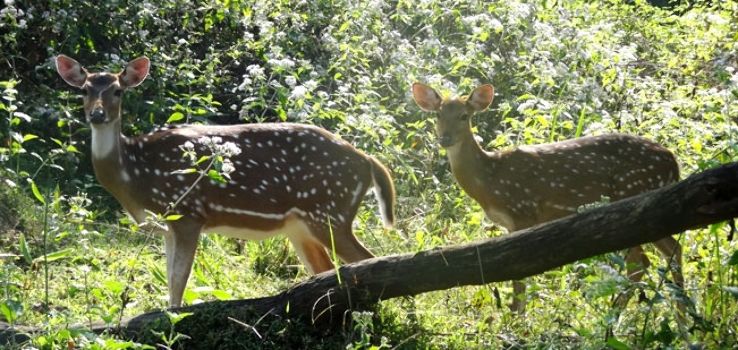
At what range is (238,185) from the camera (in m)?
8.43

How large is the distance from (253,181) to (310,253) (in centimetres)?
60

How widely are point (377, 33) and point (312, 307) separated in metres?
6.09

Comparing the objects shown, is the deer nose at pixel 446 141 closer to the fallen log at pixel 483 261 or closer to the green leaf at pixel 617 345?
the fallen log at pixel 483 261

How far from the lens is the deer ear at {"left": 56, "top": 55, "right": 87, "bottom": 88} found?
8.78m

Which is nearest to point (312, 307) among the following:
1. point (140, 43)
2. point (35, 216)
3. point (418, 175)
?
point (35, 216)

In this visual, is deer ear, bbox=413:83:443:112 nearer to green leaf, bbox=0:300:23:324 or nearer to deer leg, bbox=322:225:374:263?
deer leg, bbox=322:225:374:263

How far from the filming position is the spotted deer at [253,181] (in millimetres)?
8383

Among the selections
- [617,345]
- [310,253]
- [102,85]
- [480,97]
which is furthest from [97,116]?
[617,345]

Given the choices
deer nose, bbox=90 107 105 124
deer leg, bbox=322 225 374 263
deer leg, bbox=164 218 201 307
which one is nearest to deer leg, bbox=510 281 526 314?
deer leg, bbox=322 225 374 263

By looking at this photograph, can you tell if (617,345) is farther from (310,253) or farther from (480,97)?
(480,97)

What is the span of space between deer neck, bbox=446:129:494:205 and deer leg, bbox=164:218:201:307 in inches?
71.9

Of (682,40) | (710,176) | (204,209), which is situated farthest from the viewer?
(682,40)

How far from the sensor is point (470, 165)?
8984 millimetres

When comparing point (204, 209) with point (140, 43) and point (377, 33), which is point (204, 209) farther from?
point (377, 33)
